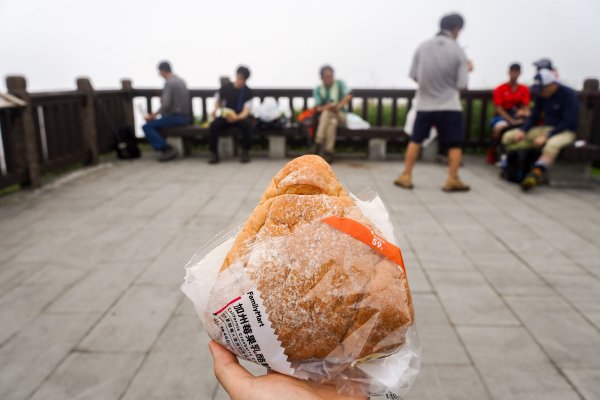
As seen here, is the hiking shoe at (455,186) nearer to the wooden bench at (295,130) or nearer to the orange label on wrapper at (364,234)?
the wooden bench at (295,130)

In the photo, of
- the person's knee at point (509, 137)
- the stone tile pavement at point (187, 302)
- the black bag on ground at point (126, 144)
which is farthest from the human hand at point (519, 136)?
the black bag on ground at point (126, 144)

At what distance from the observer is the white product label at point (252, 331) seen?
98 cm

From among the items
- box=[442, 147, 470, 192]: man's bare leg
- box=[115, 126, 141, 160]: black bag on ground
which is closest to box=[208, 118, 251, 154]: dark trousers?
box=[115, 126, 141, 160]: black bag on ground

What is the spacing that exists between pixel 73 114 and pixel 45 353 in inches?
262

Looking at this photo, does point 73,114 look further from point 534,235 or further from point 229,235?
point 229,235

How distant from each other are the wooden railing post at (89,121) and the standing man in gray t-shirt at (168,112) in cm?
95

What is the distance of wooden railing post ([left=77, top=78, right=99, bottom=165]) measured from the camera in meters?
8.74

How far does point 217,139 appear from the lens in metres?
9.34

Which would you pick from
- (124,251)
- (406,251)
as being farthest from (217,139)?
(406,251)

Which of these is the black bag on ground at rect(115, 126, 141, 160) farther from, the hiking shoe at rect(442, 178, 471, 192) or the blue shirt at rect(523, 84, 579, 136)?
the blue shirt at rect(523, 84, 579, 136)

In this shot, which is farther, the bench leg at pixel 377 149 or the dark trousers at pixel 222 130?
the bench leg at pixel 377 149

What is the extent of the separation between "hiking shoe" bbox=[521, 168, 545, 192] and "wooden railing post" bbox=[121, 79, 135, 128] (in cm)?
796

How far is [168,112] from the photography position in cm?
968

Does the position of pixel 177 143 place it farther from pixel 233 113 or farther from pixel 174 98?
pixel 233 113
